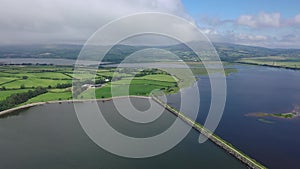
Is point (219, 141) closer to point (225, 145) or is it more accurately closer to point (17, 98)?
point (225, 145)

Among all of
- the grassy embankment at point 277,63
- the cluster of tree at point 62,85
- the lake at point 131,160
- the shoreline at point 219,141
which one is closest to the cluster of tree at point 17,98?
the shoreline at point 219,141

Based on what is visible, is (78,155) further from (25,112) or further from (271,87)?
(271,87)

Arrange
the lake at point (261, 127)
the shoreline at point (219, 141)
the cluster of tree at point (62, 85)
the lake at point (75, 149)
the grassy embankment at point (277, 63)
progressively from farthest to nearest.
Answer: the grassy embankment at point (277, 63), the cluster of tree at point (62, 85), the lake at point (261, 127), the shoreline at point (219, 141), the lake at point (75, 149)

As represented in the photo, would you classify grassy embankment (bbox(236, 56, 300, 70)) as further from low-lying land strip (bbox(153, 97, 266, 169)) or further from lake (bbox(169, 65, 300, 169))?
low-lying land strip (bbox(153, 97, 266, 169))

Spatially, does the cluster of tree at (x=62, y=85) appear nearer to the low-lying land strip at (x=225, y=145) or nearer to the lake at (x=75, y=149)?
the lake at (x=75, y=149)

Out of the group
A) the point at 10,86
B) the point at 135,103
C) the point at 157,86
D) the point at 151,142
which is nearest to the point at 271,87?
the point at 157,86
